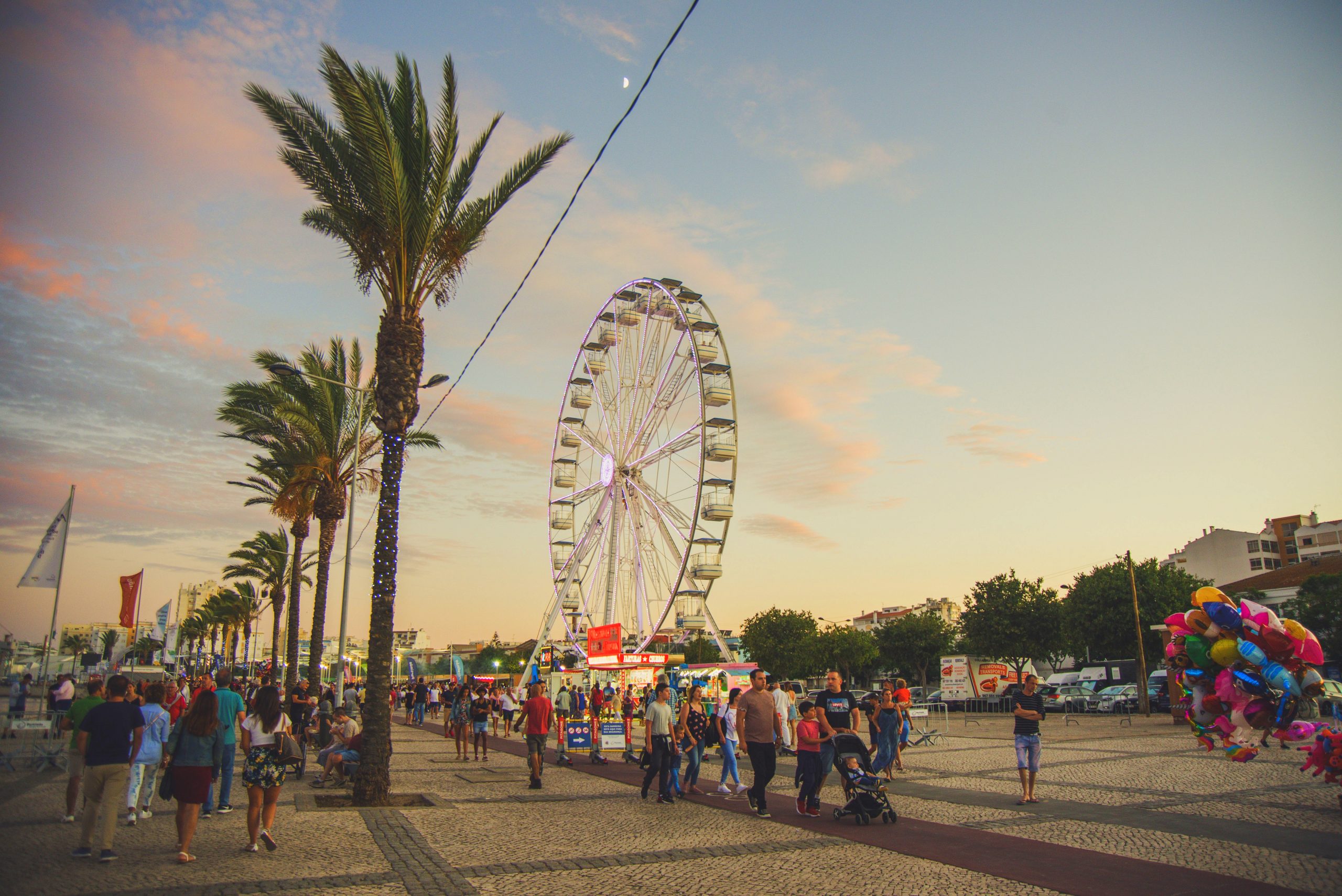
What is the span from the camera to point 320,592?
25094mm

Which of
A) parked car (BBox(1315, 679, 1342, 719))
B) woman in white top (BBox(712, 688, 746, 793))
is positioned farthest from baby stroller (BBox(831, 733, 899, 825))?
parked car (BBox(1315, 679, 1342, 719))

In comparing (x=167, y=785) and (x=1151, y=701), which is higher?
(x=167, y=785)

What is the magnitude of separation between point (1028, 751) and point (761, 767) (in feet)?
11.7

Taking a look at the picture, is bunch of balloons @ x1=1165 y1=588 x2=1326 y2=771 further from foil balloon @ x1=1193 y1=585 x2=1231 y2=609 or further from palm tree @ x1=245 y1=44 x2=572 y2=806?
palm tree @ x1=245 y1=44 x2=572 y2=806

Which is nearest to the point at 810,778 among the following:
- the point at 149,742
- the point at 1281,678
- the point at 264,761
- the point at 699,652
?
the point at 1281,678

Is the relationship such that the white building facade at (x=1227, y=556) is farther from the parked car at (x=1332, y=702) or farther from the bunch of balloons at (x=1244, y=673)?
the bunch of balloons at (x=1244, y=673)

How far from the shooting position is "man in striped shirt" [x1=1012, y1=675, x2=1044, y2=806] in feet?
37.6

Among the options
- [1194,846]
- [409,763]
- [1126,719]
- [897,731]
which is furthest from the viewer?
[1126,719]

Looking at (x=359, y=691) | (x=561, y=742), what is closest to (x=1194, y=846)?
(x=561, y=742)

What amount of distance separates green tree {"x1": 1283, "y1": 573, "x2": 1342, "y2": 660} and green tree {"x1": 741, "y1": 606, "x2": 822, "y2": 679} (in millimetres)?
34048

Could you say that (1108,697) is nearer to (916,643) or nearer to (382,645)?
(916,643)

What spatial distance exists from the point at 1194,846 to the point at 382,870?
7.61 metres

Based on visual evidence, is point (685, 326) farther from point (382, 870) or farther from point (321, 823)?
point (382, 870)

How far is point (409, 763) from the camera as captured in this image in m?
18.9
